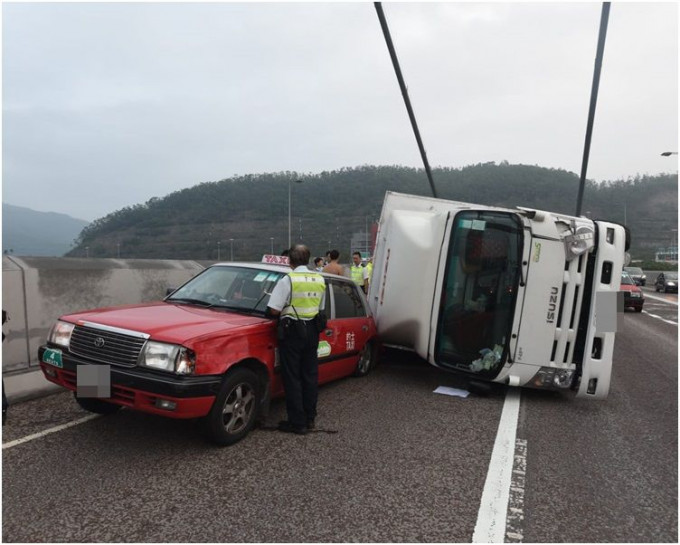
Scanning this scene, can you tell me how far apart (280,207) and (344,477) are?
194ft

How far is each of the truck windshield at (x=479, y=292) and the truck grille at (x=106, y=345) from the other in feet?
11.9

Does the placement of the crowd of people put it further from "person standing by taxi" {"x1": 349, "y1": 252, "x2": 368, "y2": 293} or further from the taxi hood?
"person standing by taxi" {"x1": 349, "y1": 252, "x2": 368, "y2": 293}

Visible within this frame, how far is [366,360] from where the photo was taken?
6.68 meters

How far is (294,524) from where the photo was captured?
288 centimetres

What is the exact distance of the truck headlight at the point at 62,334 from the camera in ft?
13.2

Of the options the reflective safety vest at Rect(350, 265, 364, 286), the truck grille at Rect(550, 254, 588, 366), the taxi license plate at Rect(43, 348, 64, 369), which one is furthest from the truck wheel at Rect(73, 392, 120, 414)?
the reflective safety vest at Rect(350, 265, 364, 286)

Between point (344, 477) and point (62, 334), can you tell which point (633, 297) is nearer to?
point (344, 477)

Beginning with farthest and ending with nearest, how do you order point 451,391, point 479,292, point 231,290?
1. point 451,391
2. point 479,292
3. point 231,290

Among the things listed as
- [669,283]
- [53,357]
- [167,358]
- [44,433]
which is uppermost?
[167,358]

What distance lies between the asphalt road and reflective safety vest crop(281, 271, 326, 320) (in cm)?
105

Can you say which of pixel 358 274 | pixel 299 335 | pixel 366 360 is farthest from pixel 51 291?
pixel 358 274

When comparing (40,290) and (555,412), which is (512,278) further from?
(40,290)

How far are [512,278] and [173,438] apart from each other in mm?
3849

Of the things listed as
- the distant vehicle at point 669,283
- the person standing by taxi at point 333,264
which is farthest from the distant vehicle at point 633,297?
the distant vehicle at point 669,283
